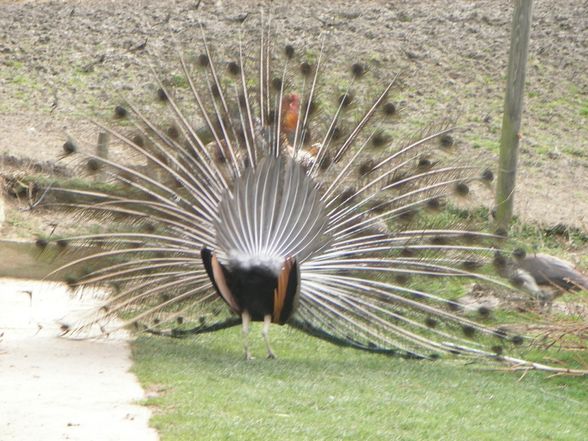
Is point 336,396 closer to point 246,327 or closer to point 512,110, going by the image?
point 246,327

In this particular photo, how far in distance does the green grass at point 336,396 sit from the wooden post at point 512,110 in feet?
6.89

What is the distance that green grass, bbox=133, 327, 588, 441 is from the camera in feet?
17.8

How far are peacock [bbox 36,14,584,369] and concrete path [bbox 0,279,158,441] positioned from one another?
10.2 inches

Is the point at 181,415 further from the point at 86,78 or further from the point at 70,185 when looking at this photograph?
the point at 86,78

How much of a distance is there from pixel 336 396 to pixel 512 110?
13.0 feet

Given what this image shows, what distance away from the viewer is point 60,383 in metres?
6.22

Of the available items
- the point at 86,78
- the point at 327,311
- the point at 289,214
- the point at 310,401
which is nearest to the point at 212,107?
the point at 289,214

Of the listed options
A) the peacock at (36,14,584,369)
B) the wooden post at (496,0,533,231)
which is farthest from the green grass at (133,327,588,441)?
the wooden post at (496,0,533,231)

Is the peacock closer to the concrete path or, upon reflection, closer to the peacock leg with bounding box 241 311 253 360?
the peacock leg with bounding box 241 311 253 360

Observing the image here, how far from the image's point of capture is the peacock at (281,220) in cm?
Result: 721

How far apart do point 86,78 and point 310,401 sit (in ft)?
31.6

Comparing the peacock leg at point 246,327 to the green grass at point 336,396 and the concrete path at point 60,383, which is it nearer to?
the green grass at point 336,396

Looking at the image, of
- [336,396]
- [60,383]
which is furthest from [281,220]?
[60,383]

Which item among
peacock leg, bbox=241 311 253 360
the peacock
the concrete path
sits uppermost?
the peacock
